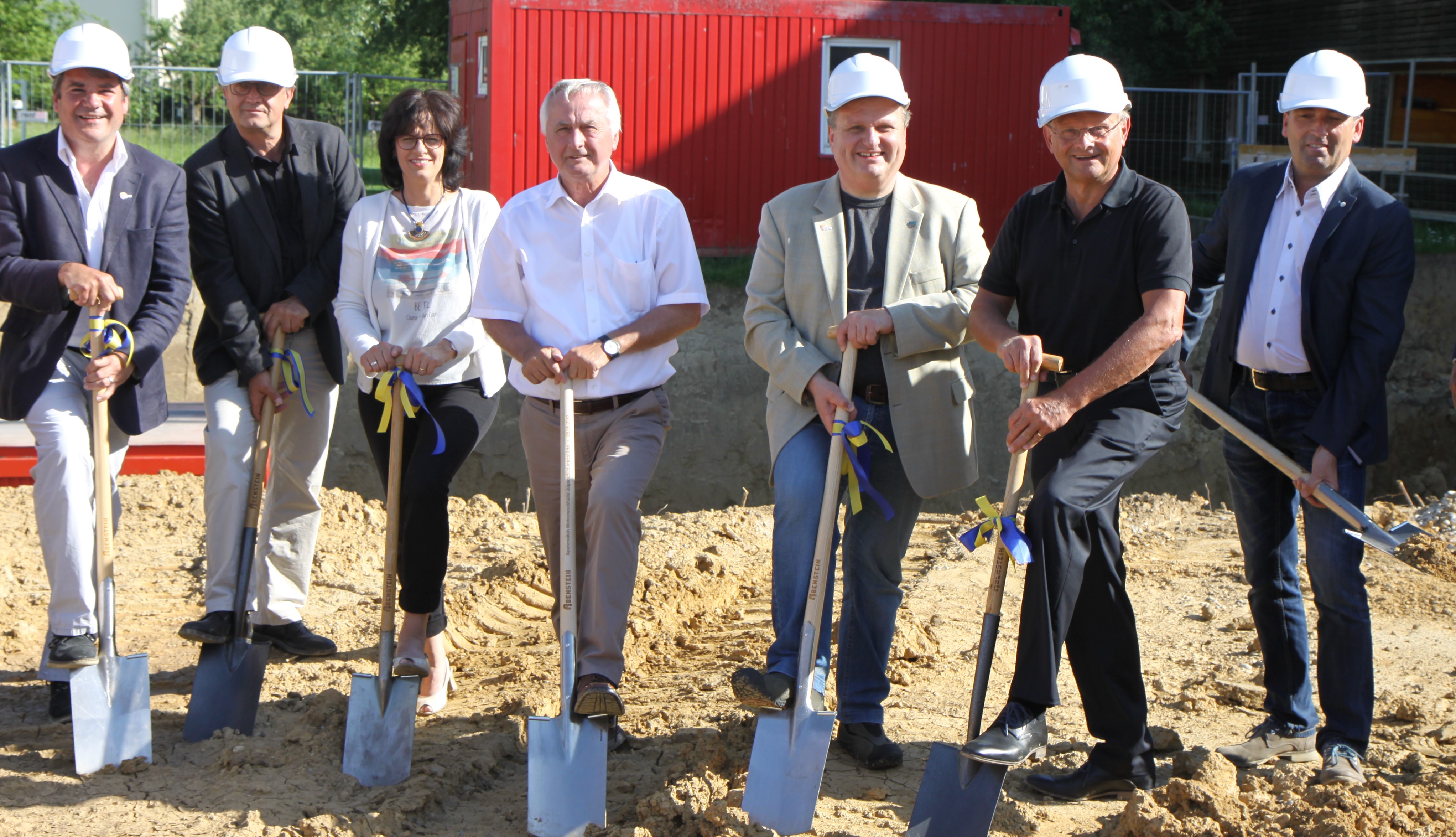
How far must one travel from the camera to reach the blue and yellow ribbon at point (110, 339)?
4129mm

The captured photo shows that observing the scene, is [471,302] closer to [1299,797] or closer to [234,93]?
[234,93]

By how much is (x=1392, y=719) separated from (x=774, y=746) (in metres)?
2.46

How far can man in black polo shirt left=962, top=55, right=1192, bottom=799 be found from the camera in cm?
346

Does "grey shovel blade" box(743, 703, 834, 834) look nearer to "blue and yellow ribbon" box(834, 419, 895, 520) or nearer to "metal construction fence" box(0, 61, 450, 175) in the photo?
"blue and yellow ribbon" box(834, 419, 895, 520)

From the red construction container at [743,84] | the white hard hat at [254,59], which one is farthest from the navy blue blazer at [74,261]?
the red construction container at [743,84]

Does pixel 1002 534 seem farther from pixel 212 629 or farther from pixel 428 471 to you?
pixel 212 629

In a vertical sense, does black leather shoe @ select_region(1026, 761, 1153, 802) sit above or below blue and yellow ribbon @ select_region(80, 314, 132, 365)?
below

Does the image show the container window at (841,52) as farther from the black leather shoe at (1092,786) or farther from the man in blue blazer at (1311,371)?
the black leather shoe at (1092,786)

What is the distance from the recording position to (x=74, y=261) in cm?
422

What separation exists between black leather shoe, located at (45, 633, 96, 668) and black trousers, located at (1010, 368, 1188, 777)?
2942 millimetres

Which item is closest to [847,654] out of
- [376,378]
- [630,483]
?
[630,483]

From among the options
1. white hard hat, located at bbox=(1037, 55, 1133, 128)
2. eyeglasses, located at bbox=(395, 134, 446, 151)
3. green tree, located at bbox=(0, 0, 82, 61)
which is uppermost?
green tree, located at bbox=(0, 0, 82, 61)

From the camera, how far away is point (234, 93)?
441cm

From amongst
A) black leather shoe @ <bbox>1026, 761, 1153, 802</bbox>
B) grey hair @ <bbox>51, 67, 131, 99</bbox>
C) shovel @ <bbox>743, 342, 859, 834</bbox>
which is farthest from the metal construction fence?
black leather shoe @ <bbox>1026, 761, 1153, 802</bbox>
